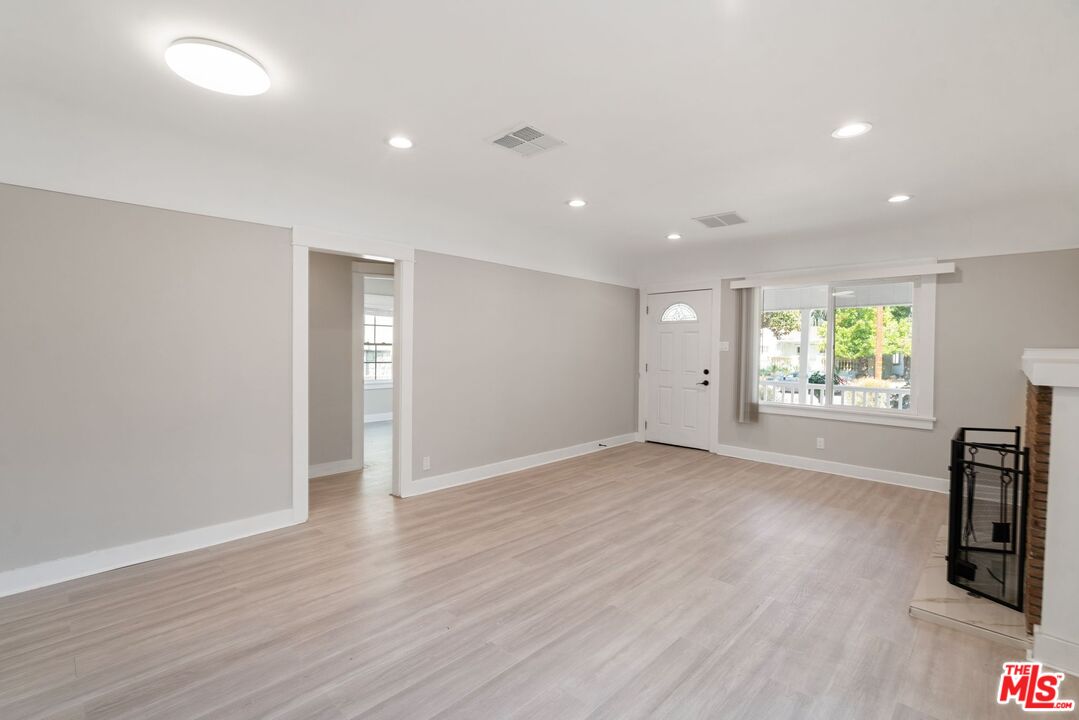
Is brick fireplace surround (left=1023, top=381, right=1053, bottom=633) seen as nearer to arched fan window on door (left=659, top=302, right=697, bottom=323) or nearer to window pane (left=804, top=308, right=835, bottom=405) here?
window pane (left=804, top=308, right=835, bottom=405)

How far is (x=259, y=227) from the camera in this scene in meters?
3.47

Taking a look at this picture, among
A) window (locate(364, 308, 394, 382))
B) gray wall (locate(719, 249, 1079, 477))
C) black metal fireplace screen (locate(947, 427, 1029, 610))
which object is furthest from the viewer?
window (locate(364, 308, 394, 382))

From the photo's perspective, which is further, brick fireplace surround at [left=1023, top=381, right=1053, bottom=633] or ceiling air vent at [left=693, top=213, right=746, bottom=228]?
ceiling air vent at [left=693, top=213, right=746, bottom=228]

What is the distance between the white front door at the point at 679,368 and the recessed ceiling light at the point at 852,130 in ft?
11.5

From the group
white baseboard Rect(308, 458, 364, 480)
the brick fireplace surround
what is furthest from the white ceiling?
white baseboard Rect(308, 458, 364, 480)

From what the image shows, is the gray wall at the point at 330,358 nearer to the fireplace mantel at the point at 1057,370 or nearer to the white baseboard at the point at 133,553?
the white baseboard at the point at 133,553

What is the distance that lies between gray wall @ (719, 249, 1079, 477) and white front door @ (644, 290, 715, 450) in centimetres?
172

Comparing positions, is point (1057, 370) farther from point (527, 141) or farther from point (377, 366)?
point (377, 366)

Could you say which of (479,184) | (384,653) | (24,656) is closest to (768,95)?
(479,184)

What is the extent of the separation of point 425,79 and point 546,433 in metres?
4.12

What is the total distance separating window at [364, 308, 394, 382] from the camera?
9.86 meters

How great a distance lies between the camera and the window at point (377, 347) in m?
9.86

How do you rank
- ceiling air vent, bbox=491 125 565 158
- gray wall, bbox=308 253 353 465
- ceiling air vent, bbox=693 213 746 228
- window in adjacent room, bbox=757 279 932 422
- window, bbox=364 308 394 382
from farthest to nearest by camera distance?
window, bbox=364 308 394 382
gray wall, bbox=308 253 353 465
window in adjacent room, bbox=757 279 932 422
ceiling air vent, bbox=693 213 746 228
ceiling air vent, bbox=491 125 565 158

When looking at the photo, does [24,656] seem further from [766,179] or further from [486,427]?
[766,179]
